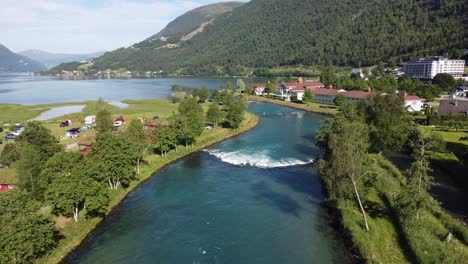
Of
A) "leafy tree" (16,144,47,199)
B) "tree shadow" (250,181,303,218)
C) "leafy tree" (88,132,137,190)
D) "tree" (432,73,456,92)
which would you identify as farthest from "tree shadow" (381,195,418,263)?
"tree" (432,73,456,92)

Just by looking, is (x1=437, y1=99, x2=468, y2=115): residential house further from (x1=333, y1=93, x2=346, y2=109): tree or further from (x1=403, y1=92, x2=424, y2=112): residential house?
(x1=333, y1=93, x2=346, y2=109): tree

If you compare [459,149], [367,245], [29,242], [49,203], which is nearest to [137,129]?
[49,203]

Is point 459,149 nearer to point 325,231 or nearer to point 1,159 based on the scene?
point 325,231

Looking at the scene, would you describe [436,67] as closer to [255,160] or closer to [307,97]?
[307,97]

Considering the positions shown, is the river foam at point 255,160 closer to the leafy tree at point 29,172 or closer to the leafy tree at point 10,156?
the leafy tree at point 29,172

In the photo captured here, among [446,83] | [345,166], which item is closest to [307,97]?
[446,83]
